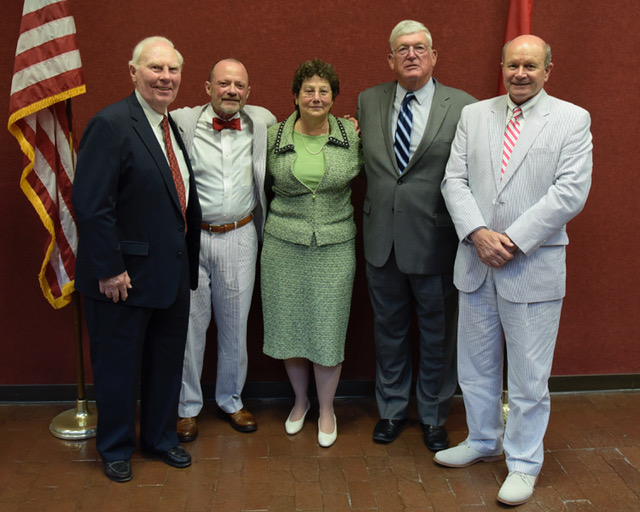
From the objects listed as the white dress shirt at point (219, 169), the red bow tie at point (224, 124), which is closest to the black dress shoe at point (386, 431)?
the white dress shirt at point (219, 169)

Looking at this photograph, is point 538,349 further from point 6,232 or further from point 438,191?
point 6,232

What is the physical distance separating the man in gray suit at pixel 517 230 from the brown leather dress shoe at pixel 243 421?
1.19m

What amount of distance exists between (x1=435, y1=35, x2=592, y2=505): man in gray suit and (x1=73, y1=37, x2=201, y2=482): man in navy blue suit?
127 cm

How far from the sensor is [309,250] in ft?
11.3

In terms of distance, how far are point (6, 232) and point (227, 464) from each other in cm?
181

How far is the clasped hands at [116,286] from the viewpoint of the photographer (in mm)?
2967

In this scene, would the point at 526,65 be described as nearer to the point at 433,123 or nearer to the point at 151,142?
the point at 433,123

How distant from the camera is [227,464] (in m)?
3.41

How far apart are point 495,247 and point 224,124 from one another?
1429 millimetres

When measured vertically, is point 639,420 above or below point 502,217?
below

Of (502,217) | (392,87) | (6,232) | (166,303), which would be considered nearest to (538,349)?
(502,217)

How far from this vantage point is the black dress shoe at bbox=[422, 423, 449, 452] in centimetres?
354

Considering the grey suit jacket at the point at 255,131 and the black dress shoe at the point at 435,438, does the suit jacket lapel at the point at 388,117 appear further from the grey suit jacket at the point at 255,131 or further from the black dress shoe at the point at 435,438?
the black dress shoe at the point at 435,438

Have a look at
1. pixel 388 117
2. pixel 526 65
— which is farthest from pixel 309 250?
pixel 526 65
